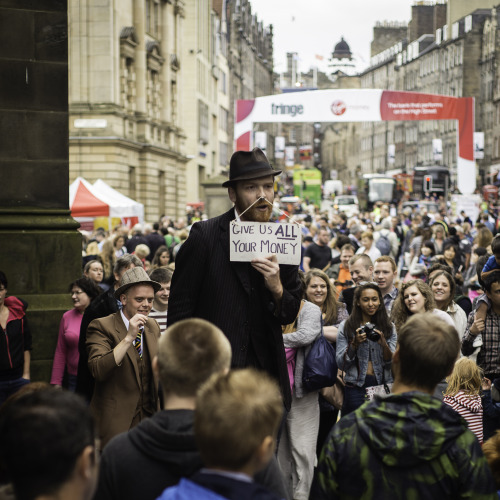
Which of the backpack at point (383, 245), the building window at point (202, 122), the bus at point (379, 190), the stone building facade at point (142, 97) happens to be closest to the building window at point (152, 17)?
the stone building facade at point (142, 97)

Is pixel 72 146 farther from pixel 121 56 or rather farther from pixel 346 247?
pixel 346 247

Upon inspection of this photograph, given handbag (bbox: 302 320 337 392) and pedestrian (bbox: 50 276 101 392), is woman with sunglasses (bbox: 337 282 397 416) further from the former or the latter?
pedestrian (bbox: 50 276 101 392)

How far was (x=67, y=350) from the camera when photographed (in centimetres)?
754

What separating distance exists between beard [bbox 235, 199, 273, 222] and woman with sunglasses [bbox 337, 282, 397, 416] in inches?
87.4

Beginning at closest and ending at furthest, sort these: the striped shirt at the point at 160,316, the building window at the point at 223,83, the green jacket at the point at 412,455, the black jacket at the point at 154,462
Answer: the black jacket at the point at 154,462
the green jacket at the point at 412,455
the striped shirt at the point at 160,316
the building window at the point at 223,83

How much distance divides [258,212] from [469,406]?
7.77 ft

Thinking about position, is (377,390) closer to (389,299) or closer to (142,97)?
(389,299)

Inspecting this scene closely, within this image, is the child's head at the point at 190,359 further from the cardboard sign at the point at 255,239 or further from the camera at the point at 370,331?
the camera at the point at 370,331

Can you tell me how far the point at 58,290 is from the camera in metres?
8.24

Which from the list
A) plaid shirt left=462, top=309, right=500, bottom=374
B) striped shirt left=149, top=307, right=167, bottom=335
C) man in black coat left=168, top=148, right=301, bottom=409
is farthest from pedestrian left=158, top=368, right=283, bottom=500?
striped shirt left=149, top=307, right=167, bottom=335

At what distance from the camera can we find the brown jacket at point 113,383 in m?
5.46

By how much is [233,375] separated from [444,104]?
109ft

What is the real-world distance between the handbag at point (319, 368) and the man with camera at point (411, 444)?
3.40 meters

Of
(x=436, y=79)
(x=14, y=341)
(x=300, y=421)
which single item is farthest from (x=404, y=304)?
(x=436, y=79)
